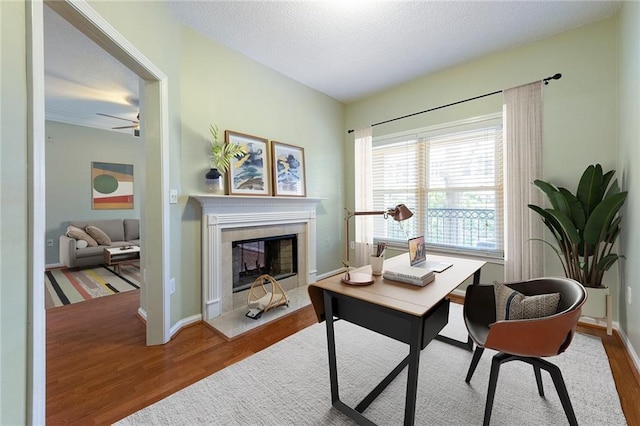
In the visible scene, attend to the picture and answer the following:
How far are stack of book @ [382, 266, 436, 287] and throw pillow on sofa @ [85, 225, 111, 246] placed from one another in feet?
18.2

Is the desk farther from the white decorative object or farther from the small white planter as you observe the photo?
the small white planter

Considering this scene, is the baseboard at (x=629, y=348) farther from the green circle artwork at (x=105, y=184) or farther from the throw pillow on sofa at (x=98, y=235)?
the green circle artwork at (x=105, y=184)

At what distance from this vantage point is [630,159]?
2.00 meters

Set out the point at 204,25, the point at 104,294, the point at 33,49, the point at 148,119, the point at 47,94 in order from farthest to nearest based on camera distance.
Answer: the point at 47,94
the point at 104,294
the point at 204,25
the point at 148,119
the point at 33,49

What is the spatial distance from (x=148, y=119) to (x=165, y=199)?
2.24 ft

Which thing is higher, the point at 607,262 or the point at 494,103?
the point at 494,103

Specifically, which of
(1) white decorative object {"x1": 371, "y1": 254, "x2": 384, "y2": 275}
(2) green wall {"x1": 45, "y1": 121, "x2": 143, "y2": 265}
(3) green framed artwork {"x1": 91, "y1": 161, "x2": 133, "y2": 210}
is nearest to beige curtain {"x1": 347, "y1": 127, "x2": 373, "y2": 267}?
(1) white decorative object {"x1": 371, "y1": 254, "x2": 384, "y2": 275}

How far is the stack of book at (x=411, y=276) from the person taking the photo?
150 cm

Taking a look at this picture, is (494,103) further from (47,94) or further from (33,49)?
(47,94)

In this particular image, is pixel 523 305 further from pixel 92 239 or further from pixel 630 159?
pixel 92 239

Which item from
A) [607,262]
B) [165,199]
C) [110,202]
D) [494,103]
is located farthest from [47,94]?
[607,262]

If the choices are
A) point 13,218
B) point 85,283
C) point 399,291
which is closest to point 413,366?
point 399,291

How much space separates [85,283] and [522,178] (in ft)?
19.3

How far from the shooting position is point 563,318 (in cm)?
116
